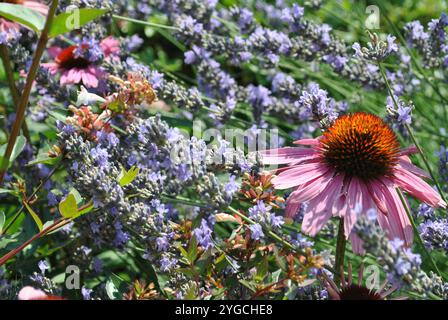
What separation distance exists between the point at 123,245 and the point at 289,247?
64 cm

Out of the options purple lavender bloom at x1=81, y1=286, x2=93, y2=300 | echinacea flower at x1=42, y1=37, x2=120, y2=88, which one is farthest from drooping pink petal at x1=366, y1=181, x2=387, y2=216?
echinacea flower at x1=42, y1=37, x2=120, y2=88

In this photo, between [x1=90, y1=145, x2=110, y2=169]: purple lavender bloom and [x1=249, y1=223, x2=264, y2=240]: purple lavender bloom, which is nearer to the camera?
[x1=249, y1=223, x2=264, y2=240]: purple lavender bloom

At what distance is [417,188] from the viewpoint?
1559mm

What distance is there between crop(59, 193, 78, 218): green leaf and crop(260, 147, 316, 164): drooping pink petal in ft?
1.51

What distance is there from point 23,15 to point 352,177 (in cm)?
77

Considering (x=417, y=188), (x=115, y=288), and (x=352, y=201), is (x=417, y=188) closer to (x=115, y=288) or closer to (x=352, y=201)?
(x=352, y=201)

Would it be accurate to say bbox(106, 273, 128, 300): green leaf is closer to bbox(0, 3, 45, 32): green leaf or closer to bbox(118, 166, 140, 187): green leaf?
bbox(118, 166, 140, 187): green leaf

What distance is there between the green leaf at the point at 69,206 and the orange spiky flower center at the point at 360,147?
591 mm

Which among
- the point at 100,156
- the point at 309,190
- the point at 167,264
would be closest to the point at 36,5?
the point at 100,156

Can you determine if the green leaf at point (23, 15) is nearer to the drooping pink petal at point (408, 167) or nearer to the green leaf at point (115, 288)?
the green leaf at point (115, 288)

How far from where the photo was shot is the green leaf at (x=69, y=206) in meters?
1.42

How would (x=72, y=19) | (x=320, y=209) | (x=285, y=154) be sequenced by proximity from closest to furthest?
(x=72, y=19), (x=320, y=209), (x=285, y=154)

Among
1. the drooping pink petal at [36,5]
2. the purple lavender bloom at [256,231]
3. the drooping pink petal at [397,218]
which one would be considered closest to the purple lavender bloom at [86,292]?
the purple lavender bloom at [256,231]

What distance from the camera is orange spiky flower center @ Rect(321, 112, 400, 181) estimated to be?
161 cm
